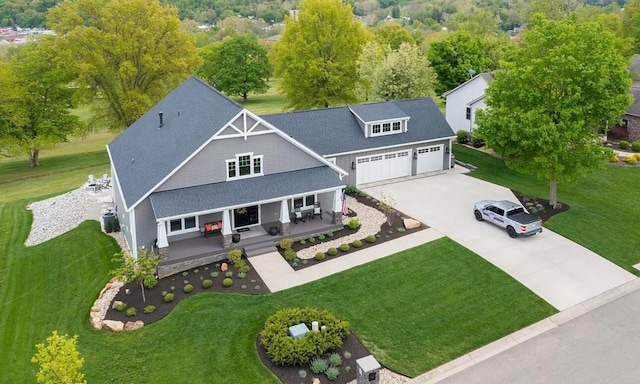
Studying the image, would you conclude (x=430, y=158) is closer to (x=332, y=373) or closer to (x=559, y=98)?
(x=559, y=98)

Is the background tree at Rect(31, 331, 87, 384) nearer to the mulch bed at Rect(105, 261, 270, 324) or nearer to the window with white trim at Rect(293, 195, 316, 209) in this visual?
the mulch bed at Rect(105, 261, 270, 324)

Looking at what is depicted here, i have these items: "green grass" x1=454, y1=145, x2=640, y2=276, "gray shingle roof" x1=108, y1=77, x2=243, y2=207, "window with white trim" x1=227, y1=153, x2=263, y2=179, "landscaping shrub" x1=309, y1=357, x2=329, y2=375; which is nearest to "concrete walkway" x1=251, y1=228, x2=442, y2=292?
"window with white trim" x1=227, y1=153, x2=263, y2=179

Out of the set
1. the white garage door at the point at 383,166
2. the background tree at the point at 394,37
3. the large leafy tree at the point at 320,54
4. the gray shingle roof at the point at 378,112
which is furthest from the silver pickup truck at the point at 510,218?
the background tree at the point at 394,37

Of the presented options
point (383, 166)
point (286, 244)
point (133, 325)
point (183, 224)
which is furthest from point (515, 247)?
point (133, 325)

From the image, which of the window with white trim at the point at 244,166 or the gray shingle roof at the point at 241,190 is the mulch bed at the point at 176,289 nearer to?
the gray shingle roof at the point at 241,190

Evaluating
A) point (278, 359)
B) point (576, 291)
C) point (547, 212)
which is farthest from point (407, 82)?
point (278, 359)

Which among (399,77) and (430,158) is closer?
(430,158)
